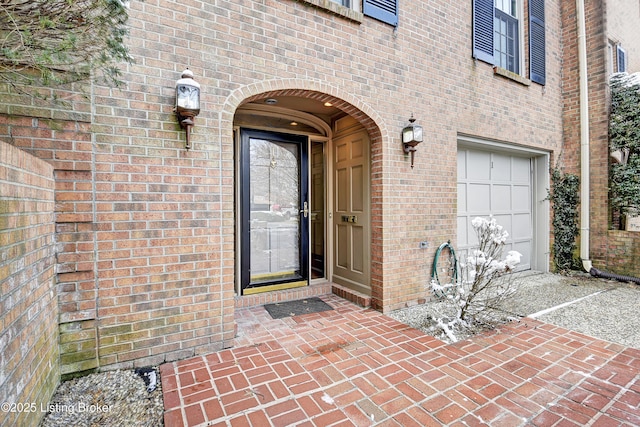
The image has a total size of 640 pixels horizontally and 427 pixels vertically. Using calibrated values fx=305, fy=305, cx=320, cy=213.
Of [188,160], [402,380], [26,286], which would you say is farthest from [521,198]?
[26,286]

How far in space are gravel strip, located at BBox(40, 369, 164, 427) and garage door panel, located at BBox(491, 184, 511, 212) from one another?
203 inches

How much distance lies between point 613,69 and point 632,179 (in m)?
2.46

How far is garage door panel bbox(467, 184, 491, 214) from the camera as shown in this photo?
475 centimetres

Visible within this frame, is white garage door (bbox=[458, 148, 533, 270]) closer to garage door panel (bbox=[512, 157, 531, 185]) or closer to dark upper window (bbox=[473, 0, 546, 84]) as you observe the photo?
garage door panel (bbox=[512, 157, 531, 185])

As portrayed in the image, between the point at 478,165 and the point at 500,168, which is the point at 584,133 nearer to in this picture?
the point at 500,168

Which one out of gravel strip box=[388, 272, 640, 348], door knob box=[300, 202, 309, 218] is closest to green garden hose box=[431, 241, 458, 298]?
gravel strip box=[388, 272, 640, 348]

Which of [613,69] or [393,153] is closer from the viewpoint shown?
[393,153]

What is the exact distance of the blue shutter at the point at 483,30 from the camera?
4.18 metres

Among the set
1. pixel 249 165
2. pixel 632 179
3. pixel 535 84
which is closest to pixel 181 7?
pixel 249 165

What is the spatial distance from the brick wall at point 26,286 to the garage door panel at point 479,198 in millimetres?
4901

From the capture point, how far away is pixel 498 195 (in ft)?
16.9

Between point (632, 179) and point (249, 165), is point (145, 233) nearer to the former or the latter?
point (249, 165)

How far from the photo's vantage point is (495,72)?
445cm

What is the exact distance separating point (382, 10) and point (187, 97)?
2.46 m
